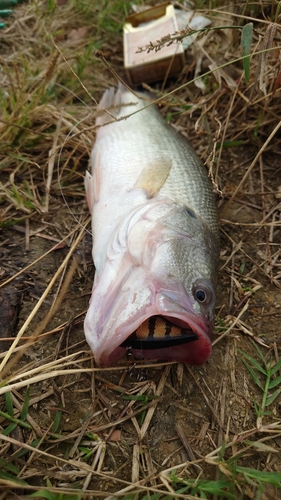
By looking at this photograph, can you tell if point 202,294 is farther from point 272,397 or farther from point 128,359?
point 272,397

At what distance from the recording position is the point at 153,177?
2777mm

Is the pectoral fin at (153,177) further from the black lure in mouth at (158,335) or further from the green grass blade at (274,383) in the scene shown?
the green grass blade at (274,383)

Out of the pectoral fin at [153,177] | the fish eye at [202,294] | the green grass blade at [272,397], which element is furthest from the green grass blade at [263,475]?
the pectoral fin at [153,177]

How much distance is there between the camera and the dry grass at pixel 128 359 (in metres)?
2.02

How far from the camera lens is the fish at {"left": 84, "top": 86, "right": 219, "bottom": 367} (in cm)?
213

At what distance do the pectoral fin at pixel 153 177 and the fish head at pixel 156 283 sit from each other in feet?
0.51

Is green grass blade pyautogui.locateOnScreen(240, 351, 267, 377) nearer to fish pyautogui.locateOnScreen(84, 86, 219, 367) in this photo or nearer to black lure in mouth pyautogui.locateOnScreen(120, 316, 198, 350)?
fish pyautogui.locateOnScreen(84, 86, 219, 367)

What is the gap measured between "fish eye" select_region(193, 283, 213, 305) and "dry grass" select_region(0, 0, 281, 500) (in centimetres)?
41

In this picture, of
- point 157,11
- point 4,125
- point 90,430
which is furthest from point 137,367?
point 157,11

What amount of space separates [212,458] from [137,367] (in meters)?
0.60

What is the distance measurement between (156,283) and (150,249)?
0.79 feet

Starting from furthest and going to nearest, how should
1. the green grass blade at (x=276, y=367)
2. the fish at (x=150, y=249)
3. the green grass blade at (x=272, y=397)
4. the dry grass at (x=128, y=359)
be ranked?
1. the green grass blade at (x=276, y=367)
2. the green grass blade at (x=272, y=397)
3. the fish at (x=150, y=249)
4. the dry grass at (x=128, y=359)

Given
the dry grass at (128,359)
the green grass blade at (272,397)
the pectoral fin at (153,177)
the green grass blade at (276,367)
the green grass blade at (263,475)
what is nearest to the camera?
the green grass blade at (263,475)

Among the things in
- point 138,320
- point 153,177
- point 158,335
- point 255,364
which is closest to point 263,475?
point 255,364
